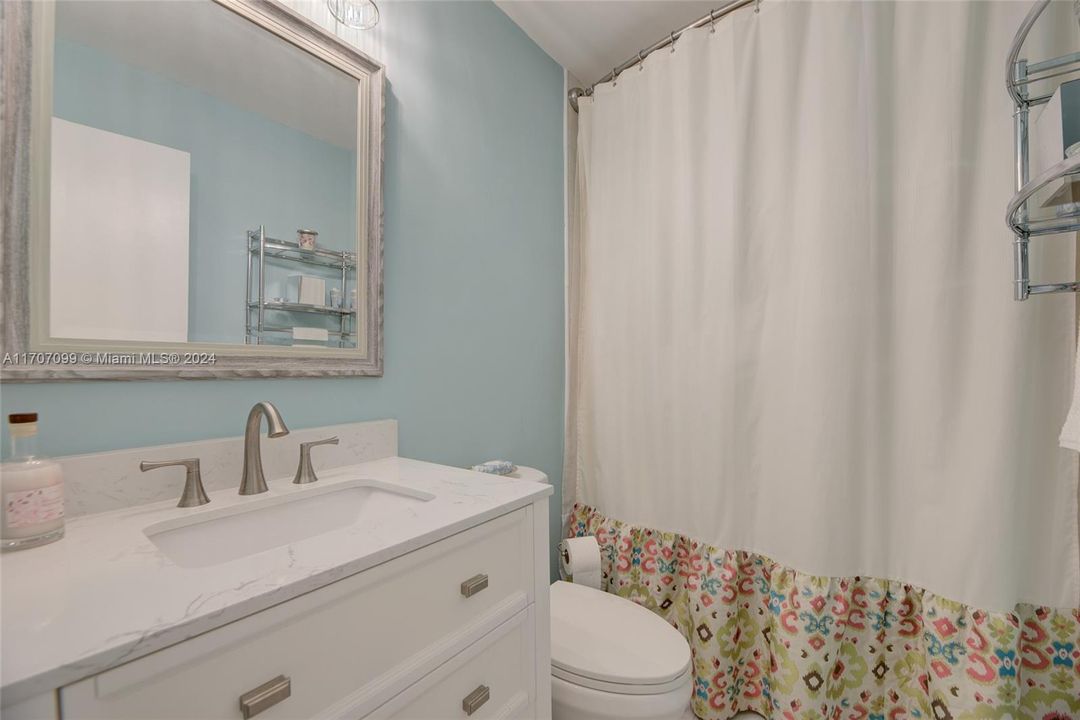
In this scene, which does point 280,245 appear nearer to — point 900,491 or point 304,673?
point 304,673

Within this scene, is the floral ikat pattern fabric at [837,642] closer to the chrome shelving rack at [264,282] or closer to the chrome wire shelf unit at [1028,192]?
the chrome wire shelf unit at [1028,192]

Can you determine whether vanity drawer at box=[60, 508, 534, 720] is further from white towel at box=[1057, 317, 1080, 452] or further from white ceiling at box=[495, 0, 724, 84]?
white ceiling at box=[495, 0, 724, 84]

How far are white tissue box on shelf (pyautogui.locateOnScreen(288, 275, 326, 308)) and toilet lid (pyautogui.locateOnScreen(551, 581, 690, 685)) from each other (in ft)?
3.52

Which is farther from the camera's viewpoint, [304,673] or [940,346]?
[940,346]

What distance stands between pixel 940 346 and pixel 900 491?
1.32 feet

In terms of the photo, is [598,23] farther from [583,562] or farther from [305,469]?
[583,562]

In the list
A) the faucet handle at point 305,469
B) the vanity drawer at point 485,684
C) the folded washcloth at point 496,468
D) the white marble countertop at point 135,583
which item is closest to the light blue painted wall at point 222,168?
the faucet handle at point 305,469

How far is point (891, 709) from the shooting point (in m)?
1.20

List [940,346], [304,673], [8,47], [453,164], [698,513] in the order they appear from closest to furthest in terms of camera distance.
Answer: [304,673] < [8,47] < [940,346] < [453,164] < [698,513]

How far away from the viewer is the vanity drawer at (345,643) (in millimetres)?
426

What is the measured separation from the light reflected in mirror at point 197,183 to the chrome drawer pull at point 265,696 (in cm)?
65

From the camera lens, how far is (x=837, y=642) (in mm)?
1223

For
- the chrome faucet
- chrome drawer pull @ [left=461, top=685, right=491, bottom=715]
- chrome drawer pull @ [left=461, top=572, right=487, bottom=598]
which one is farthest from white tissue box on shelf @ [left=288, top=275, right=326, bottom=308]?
chrome drawer pull @ [left=461, top=685, right=491, bottom=715]

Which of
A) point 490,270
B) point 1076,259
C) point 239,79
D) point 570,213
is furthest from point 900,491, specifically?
point 239,79
